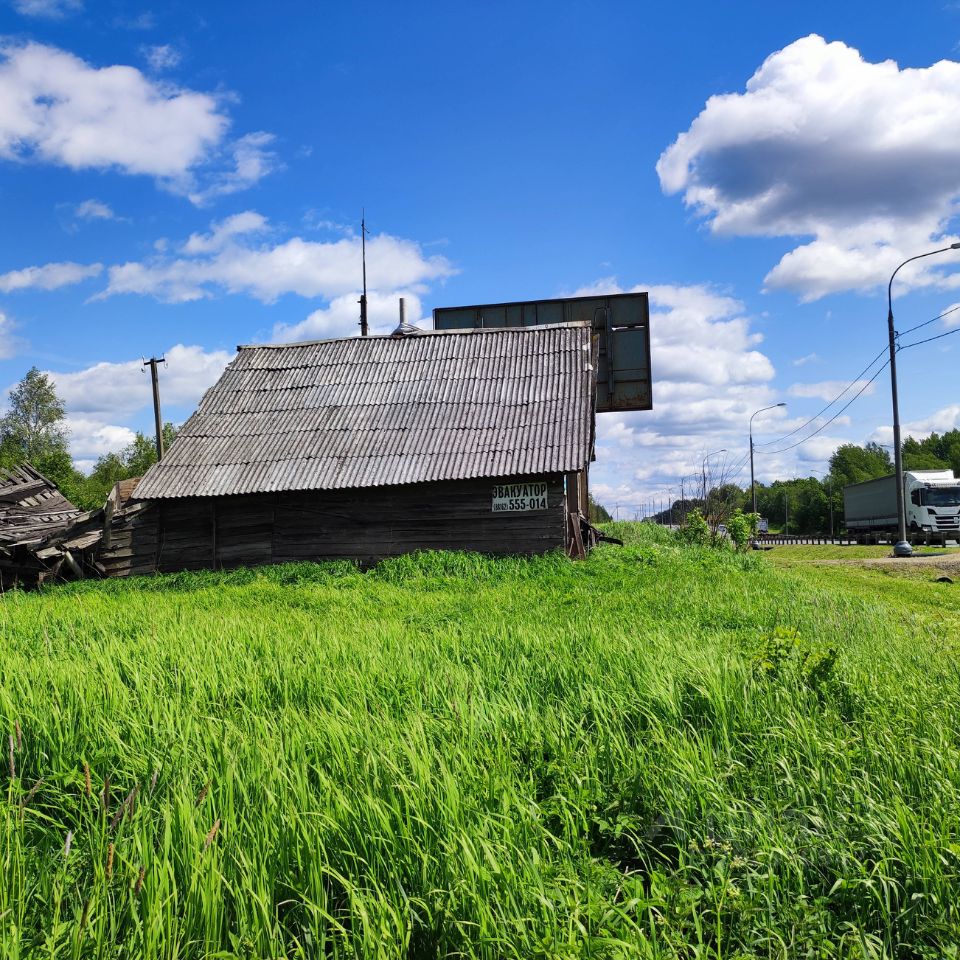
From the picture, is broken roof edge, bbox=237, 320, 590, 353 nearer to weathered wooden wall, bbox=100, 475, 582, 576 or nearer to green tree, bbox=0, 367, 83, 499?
weathered wooden wall, bbox=100, 475, 582, 576

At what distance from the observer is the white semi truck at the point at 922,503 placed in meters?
36.7

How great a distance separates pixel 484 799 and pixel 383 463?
48.6ft

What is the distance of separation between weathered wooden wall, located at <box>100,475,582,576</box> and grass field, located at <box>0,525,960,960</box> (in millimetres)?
10386

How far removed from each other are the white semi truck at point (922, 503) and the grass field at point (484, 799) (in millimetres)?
35062

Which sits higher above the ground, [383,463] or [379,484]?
[383,463]

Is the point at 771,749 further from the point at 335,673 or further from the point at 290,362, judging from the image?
the point at 290,362

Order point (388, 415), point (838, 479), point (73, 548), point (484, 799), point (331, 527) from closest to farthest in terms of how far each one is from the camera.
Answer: point (484, 799), point (331, 527), point (73, 548), point (388, 415), point (838, 479)

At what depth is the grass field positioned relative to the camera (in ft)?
8.50

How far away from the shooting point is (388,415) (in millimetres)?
19500

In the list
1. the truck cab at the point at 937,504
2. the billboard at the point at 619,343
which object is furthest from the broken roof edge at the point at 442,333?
the truck cab at the point at 937,504

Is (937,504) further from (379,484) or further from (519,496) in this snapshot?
(379,484)

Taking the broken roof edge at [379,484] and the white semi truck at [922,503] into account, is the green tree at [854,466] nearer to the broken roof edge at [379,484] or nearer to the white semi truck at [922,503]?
the white semi truck at [922,503]

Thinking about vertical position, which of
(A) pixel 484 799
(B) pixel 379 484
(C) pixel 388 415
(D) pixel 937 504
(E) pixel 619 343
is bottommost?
(A) pixel 484 799

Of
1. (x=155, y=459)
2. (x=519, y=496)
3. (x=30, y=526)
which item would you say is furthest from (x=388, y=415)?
(x=155, y=459)
